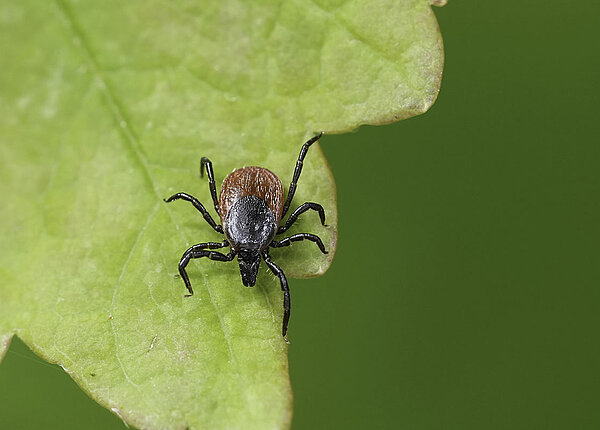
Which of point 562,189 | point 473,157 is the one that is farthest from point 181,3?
point 562,189

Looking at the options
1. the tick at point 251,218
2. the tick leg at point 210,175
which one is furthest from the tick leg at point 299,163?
the tick leg at point 210,175

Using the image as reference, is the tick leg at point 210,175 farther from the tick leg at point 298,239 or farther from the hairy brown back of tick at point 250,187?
the tick leg at point 298,239

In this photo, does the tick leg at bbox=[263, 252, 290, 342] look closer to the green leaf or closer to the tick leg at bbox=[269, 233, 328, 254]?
the green leaf

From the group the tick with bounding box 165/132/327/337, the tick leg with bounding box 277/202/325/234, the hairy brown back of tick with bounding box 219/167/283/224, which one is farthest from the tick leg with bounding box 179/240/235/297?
the tick leg with bounding box 277/202/325/234

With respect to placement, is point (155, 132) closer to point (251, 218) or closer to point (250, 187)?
point (250, 187)

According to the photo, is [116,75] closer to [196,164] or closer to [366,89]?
[196,164]

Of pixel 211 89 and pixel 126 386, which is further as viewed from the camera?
pixel 211 89

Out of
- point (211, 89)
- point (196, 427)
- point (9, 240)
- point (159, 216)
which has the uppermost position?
point (211, 89)
